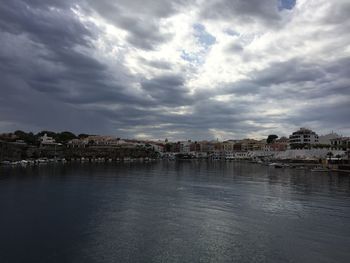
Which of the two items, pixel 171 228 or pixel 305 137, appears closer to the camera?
pixel 171 228

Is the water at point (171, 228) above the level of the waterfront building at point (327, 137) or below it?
below

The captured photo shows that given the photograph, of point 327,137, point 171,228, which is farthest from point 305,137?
point 171,228

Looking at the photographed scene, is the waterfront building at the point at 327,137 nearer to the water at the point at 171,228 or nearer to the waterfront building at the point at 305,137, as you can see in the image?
the waterfront building at the point at 305,137

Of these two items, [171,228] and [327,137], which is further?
[327,137]

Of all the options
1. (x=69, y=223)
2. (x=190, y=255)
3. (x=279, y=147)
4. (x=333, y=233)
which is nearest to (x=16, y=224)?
(x=69, y=223)

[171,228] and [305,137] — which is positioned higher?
[305,137]

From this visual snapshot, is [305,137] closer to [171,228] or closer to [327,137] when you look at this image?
[327,137]

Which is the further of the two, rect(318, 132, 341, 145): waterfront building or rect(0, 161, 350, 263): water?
rect(318, 132, 341, 145): waterfront building

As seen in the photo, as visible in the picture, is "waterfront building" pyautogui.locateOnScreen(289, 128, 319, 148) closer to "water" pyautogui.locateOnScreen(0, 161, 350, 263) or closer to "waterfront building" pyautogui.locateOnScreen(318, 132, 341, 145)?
"waterfront building" pyautogui.locateOnScreen(318, 132, 341, 145)

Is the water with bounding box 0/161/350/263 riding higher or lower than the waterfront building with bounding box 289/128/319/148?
lower

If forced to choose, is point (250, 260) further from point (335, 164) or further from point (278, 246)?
point (335, 164)

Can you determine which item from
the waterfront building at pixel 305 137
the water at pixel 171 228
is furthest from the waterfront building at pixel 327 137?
the water at pixel 171 228

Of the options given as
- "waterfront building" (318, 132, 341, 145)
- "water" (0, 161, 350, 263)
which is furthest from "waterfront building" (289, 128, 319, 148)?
"water" (0, 161, 350, 263)

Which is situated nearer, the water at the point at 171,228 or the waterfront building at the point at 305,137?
the water at the point at 171,228
